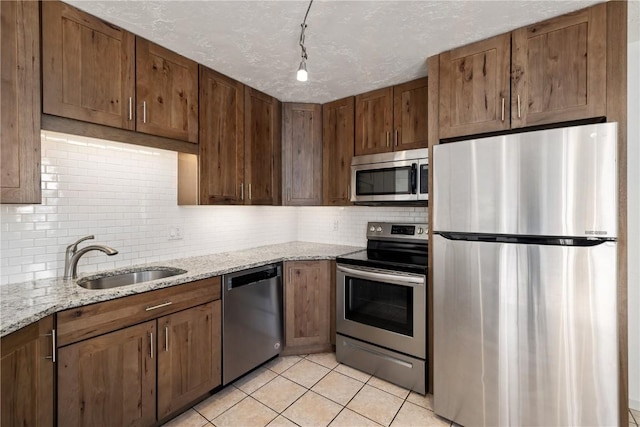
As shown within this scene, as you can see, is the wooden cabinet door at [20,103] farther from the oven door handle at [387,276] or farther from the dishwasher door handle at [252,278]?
the oven door handle at [387,276]

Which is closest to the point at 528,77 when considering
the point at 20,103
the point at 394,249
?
the point at 394,249

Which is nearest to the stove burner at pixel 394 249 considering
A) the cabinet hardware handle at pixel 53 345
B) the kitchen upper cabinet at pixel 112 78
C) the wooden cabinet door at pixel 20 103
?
the kitchen upper cabinet at pixel 112 78

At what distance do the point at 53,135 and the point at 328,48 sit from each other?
1.79 metres

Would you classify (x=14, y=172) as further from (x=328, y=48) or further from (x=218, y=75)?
(x=328, y=48)

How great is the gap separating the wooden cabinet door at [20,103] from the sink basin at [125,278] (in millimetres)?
641

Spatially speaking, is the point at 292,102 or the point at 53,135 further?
the point at 292,102

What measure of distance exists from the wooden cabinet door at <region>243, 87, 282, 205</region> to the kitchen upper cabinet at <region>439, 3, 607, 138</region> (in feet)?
5.13

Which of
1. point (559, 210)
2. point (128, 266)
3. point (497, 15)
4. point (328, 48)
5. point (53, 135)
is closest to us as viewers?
point (559, 210)

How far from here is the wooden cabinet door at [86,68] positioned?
1.51m

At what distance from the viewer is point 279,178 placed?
3.00m

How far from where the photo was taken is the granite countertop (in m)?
1.23

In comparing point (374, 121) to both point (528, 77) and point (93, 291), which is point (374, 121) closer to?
point (528, 77)

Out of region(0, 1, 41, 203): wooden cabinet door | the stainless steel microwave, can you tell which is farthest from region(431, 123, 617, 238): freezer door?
region(0, 1, 41, 203): wooden cabinet door

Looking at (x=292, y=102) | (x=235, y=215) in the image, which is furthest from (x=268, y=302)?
(x=292, y=102)
